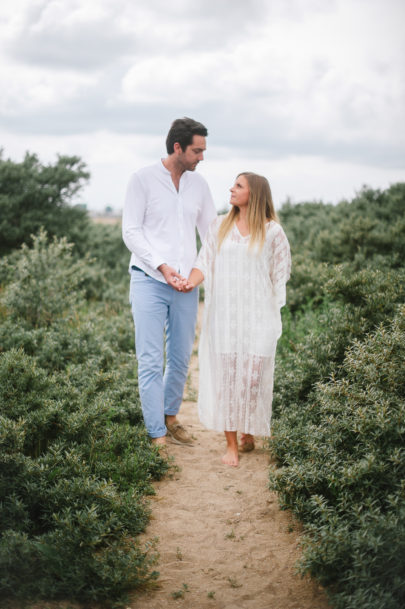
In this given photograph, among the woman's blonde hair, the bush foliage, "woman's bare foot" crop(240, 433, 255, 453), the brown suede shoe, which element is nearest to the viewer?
the bush foliage

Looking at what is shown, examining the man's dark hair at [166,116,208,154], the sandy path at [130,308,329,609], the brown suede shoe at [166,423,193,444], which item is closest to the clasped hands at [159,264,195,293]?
the man's dark hair at [166,116,208,154]

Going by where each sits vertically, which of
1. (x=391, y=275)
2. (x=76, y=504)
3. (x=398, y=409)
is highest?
(x=391, y=275)

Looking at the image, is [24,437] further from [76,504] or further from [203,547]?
[203,547]

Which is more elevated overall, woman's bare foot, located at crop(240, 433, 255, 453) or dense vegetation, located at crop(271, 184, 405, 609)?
dense vegetation, located at crop(271, 184, 405, 609)

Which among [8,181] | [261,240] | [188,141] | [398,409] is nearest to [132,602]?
[398,409]

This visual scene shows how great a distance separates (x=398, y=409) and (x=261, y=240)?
1670 millimetres

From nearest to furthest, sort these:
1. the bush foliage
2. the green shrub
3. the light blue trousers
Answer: the green shrub, the bush foliage, the light blue trousers

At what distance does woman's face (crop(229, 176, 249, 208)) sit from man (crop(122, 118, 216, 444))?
0.47 meters

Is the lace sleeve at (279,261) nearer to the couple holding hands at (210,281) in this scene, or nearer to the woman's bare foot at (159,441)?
the couple holding hands at (210,281)

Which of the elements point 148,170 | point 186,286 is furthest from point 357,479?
point 148,170

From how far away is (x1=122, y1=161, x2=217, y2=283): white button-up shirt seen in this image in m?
4.54

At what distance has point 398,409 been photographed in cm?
346

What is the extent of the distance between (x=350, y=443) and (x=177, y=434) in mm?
1959

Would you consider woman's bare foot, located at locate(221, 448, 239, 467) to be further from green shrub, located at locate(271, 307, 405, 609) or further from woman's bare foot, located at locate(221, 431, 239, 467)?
green shrub, located at locate(271, 307, 405, 609)
